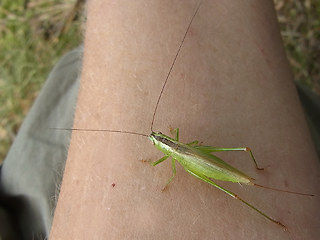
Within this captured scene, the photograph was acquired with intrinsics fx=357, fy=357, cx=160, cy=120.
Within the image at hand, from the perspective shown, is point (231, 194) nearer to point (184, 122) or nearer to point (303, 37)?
point (184, 122)

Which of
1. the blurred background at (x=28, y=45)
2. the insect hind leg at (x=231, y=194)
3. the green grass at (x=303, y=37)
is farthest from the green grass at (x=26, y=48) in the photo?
the insect hind leg at (x=231, y=194)

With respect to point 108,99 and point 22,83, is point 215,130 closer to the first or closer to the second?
point 108,99

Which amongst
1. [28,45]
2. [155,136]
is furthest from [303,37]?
[28,45]

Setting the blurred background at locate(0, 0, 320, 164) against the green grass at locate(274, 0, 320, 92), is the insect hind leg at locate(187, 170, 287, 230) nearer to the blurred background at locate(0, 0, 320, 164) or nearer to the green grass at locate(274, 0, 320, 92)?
the green grass at locate(274, 0, 320, 92)

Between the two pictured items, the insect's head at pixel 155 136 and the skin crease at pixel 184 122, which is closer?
the skin crease at pixel 184 122

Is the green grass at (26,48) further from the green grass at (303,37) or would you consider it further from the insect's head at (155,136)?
the insect's head at (155,136)
